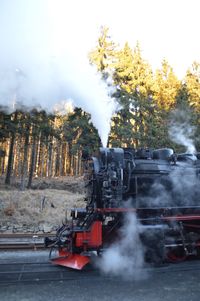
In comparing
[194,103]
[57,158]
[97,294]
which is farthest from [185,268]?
[57,158]

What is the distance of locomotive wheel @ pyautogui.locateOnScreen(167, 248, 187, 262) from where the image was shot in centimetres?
966

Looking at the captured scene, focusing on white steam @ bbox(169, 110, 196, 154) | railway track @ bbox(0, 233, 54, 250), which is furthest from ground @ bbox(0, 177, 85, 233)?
white steam @ bbox(169, 110, 196, 154)

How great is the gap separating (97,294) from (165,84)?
27879 millimetres

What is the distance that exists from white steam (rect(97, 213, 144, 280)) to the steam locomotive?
14cm

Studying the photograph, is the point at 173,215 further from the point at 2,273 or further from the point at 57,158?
the point at 57,158

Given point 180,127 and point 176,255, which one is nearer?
point 176,255

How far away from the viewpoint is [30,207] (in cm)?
1802

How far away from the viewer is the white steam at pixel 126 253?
28.6 feet

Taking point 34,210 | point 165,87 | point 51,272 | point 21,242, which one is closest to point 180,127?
point 165,87

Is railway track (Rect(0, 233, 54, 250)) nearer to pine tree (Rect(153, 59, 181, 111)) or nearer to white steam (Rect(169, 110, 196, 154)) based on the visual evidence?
white steam (Rect(169, 110, 196, 154))

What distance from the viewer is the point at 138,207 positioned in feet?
30.3

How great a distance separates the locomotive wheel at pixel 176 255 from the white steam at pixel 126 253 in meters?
1.20

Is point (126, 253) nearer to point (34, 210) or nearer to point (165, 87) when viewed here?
point (34, 210)

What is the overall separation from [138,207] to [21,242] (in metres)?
4.91
